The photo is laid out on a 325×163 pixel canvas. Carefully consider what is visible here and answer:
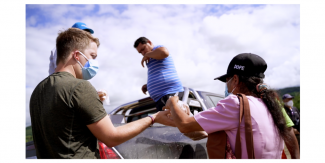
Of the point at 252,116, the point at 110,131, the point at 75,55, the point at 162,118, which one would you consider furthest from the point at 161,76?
the point at 110,131

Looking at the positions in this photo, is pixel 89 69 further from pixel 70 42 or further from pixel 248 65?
pixel 248 65

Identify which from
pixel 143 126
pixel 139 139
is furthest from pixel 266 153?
pixel 139 139

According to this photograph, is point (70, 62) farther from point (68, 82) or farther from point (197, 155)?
point (197, 155)

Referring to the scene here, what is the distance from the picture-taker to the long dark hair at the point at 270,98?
1980 mm

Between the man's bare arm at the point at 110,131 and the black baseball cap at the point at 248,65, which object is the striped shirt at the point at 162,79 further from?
the man's bare arm at the point at 110,131

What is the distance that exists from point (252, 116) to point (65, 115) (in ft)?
4.60

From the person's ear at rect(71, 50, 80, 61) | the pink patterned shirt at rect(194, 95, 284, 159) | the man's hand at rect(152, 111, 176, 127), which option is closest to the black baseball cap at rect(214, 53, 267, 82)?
the pink patterned shirt at rect(194, 95, 284, 159)

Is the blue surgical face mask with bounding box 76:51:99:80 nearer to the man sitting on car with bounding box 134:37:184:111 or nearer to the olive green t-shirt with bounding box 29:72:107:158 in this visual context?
the olive green t-shirt with bounding box 29:72:107:158

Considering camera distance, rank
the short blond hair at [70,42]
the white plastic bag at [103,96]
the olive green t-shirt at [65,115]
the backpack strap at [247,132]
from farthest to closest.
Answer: the white plastic bag at [103,96]
the short blond hair at [70,42]
the backpack strap at [247,132]
the olive green t-shirt at [65,115]

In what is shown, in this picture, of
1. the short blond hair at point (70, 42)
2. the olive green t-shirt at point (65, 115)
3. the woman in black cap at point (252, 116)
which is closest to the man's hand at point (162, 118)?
the woman in black cap at point (252, 116)

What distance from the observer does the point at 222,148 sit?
1.93m

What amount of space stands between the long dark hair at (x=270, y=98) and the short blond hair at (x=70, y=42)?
4.68ft

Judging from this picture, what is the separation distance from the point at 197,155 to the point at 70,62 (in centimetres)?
173

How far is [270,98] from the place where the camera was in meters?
2.05
